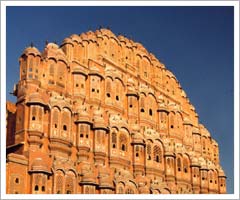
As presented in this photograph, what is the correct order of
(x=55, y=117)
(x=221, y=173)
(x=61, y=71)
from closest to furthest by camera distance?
(x=55, y=117), (x=61, y=71), (x=221, y=173)

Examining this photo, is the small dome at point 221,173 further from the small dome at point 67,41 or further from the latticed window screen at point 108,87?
the small dome at point 67,41

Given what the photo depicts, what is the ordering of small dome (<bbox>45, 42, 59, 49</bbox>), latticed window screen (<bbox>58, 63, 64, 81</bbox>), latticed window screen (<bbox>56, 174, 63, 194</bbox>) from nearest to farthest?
latticed window screen (<bbox>56, 174, 63, 194</bbox>)
latticed window screen (<bbox>58, 63, 64, 81</bbox>)
small dome (<bbox>45, 42, 59, 49</bbox>)

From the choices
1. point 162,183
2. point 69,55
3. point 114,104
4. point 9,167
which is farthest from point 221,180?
point 9,167

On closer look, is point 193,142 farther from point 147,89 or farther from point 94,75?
point 94,75

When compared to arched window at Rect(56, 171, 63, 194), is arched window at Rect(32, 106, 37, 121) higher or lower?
higher

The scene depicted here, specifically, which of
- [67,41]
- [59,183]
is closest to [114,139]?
[59,183]

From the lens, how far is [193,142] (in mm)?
36938

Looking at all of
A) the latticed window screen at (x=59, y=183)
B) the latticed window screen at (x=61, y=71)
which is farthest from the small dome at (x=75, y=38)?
the latticed window screen at (x=59, y=183)

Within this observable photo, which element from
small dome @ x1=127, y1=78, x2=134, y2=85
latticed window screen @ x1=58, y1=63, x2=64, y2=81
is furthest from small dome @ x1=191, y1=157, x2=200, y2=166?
latticed window screen @ x1=58, y1=63, x2=64, y2=81

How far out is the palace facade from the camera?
25.4m

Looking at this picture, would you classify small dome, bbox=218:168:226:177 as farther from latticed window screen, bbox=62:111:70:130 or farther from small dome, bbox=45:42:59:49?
small dome, bbox=45:42:59:49

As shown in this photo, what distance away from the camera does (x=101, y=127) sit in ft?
92.6

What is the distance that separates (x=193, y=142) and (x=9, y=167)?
1682cm

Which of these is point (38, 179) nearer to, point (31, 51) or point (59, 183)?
point (59, 183)
